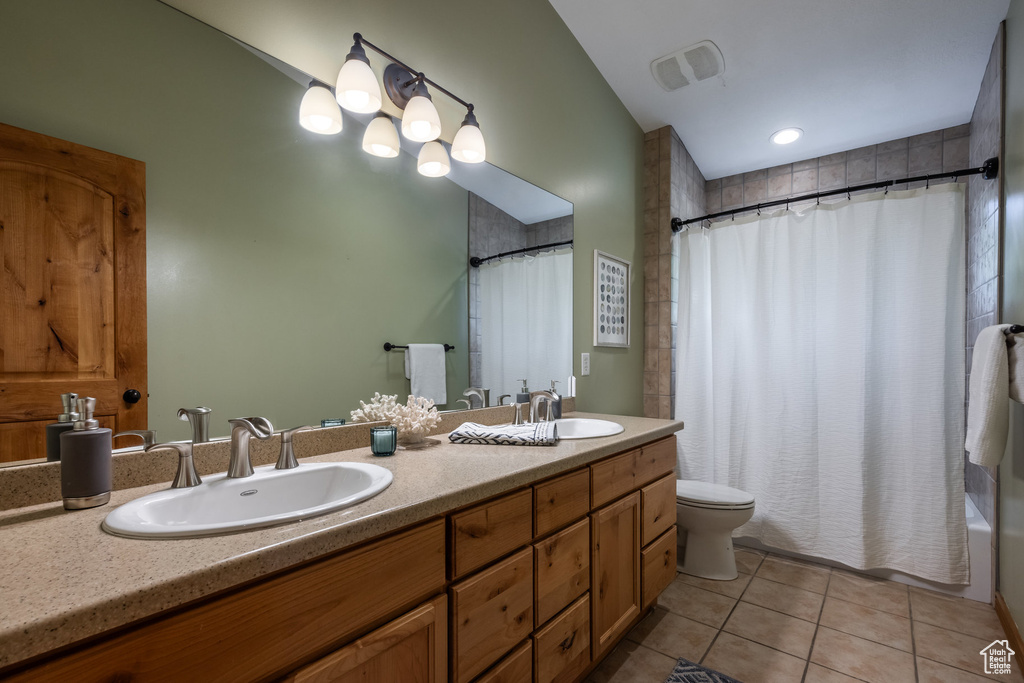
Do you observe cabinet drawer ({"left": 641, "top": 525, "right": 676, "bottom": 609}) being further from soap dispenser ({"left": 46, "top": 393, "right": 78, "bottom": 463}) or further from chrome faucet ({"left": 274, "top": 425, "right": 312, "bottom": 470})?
soap dispenser ({"left": 46, "top": 393, "right": 78, "bottom": 463})

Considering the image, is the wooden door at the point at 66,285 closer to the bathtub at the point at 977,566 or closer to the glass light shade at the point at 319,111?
the glass light shade at the point at 319,111

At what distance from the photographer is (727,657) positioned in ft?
5.70

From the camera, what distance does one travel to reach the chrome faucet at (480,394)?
1767mm

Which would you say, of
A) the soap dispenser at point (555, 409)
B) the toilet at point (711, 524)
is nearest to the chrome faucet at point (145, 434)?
the soap dispenser at point (555, 409)

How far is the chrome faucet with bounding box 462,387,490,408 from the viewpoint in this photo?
5.80ft

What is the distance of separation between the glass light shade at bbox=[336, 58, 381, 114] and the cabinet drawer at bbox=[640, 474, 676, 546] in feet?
5.16

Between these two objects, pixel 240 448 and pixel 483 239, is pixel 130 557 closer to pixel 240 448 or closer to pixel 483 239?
pixel 240 448

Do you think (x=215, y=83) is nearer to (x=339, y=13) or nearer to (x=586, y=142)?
(x=339, y=13)

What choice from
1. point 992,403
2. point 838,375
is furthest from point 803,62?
point 992,403

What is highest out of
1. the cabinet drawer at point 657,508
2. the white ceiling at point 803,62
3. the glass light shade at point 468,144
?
the white ceiling at point 803,62

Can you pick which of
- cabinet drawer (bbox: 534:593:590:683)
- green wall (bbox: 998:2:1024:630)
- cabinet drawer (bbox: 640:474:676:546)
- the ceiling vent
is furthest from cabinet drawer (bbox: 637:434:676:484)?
the ceiling vent

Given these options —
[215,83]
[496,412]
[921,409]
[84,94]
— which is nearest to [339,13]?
[215,83]

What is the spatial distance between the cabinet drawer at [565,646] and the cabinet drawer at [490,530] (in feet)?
0.98

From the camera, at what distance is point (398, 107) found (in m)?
1.50
